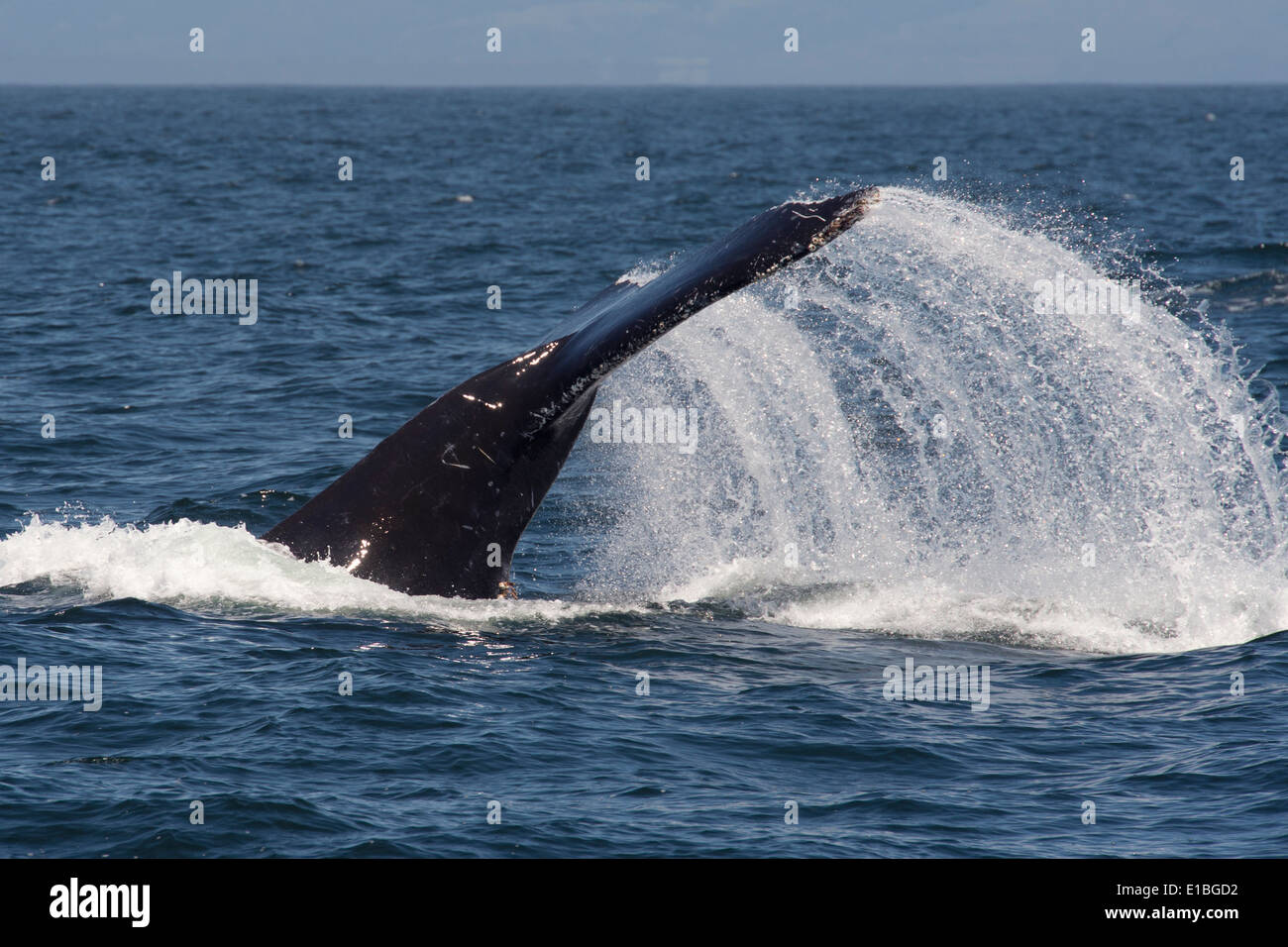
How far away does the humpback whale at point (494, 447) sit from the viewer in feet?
28.6

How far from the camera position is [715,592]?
12688mm

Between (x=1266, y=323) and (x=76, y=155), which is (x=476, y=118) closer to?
(x=76, y=155)

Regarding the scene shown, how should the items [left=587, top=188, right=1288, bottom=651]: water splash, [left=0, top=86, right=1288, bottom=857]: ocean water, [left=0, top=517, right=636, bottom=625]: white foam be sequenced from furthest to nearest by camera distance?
1. [left=587, top=188, right=1288, bottom=651]: water splash
2. [left=0, top=517, right=636, bottom=625]: white foam
3. [left=0, top=86, right=1288, bottom=857]: ocean water

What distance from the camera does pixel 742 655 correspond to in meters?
11.0

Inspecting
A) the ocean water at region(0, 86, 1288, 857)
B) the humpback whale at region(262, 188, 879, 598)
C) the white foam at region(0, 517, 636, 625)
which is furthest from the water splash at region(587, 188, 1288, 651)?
the white foam at region(0, 517, 636, 625)

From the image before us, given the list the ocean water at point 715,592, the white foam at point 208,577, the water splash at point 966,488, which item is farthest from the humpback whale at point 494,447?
the water splash at point 966,488

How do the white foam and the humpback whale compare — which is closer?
the humpback whale

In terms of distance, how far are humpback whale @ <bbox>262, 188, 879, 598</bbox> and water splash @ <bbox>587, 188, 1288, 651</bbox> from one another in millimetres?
971

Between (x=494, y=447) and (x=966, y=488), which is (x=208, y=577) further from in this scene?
(x=966, y=488)

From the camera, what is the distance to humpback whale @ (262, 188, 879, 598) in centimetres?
871

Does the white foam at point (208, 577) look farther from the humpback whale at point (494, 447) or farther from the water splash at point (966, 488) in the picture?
the water splash at point (966, 488)

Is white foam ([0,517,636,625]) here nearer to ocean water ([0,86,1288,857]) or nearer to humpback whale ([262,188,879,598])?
ocean water ([0,86,1288,857])

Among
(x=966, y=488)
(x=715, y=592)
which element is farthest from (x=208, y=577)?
(x=966, y=488)

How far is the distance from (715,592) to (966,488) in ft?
12.5
